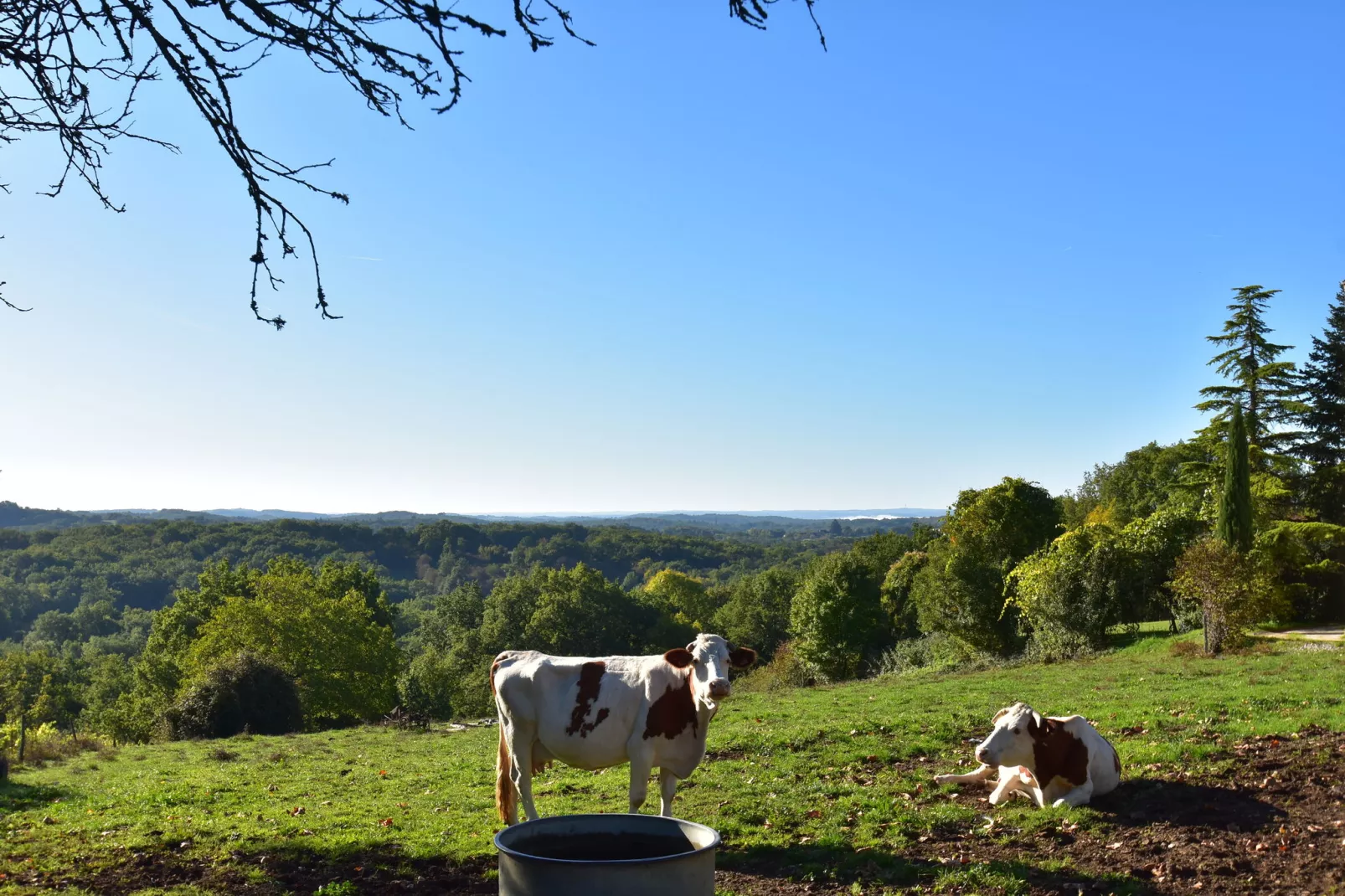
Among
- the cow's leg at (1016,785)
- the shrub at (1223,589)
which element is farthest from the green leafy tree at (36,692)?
the cow's leg at (1016,785)

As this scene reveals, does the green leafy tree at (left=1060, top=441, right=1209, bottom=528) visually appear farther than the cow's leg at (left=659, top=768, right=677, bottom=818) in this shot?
Yes

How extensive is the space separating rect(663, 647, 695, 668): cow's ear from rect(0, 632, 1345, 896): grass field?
171 cm

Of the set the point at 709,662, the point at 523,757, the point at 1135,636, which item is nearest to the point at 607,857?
the point at 709,662

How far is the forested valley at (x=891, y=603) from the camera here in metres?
31.0

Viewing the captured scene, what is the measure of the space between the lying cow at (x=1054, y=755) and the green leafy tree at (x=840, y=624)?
4089cm

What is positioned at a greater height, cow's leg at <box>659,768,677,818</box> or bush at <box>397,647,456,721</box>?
cow's leg at <box>659,768,677,818</box>

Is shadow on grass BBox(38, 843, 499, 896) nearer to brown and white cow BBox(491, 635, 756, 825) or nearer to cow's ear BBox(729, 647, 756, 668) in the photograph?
brown and white cow BBox(491, 635, 756, 825)

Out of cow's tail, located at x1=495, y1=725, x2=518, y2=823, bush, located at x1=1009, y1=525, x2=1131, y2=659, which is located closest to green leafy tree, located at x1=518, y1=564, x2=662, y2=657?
bush, located at x1=1009, y1=525, x2=1131, y2=659

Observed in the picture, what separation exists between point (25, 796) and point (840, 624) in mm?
41444

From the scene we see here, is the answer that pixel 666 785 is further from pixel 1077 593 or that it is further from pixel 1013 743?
pixel 1077 593

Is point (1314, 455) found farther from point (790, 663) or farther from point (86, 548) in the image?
point (86, 548)

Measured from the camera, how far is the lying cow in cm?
848

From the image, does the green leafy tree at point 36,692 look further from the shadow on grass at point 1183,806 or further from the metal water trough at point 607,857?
the shadow on grass at point 1183,806

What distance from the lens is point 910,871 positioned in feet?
23.4
